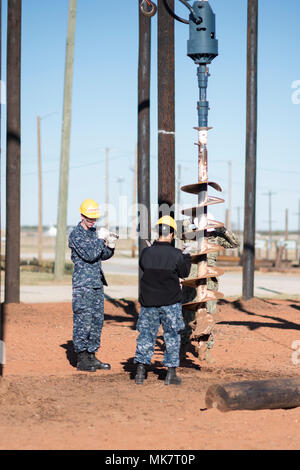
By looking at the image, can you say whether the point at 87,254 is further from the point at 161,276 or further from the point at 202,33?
the point at 202,33

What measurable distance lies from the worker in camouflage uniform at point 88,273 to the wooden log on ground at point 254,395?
252 centimetres

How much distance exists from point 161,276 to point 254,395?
1.84 metres

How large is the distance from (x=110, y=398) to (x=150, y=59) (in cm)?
716

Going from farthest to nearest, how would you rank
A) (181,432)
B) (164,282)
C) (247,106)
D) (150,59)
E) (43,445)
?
1. (247,106)
2. (150,59)
3. (164,282)
4. (181,432)
5. (43,445)

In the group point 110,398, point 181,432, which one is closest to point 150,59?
point 110,398

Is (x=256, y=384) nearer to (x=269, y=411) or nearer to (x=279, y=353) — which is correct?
(x=269, y=411)

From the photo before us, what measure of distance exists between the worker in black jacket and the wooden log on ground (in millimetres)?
1312

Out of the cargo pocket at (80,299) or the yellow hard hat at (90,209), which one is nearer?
the yellow hard hat at (90,209)

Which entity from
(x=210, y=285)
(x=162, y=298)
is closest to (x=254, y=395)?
(x=162, y=298)

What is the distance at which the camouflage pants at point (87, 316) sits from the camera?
9031 millimetres

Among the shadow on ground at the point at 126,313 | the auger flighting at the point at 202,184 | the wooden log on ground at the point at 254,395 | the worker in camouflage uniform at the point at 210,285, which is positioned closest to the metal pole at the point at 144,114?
the shadow on ground at the point at 126,313

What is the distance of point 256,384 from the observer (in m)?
6.95

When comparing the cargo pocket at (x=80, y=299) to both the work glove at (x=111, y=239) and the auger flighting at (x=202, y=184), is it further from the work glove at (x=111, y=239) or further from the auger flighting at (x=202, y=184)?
the auger flighting at (x=202, y=184)

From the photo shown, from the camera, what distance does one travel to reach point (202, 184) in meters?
9.02
